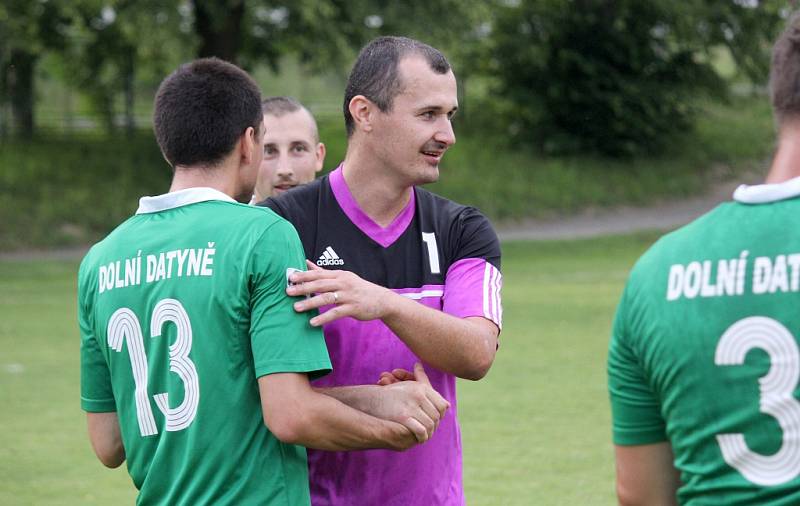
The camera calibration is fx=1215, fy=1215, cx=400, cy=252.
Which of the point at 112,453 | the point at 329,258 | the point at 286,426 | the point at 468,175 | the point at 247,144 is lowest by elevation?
the point at 112,453

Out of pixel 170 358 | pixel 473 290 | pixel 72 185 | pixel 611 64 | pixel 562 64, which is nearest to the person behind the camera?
pixel 170 358

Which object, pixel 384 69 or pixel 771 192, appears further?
pixel 384 69

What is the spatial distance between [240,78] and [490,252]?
104cm

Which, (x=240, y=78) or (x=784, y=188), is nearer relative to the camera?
(x=784, y=188)

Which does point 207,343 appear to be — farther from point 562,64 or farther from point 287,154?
point 562,64

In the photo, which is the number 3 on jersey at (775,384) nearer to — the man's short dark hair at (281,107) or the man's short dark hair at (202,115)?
the man's short dark hair at (202,115)

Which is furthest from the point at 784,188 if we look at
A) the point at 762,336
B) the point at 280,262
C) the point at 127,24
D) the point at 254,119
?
the point at 127,24

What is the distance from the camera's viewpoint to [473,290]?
3906 mm

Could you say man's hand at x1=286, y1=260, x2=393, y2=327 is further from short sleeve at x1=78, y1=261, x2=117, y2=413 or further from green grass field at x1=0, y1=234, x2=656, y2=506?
green grass field at x1=0, y1=234, x2=656, y2=506

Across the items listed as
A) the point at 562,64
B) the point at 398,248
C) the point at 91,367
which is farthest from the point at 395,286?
the point at 562,64

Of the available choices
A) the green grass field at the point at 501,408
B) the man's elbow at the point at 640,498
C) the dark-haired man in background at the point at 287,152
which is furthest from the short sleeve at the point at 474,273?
the green grass field at the point at 501,408

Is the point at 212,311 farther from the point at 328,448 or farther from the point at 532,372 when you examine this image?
the point at 532,372

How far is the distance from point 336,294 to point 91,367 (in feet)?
2.70

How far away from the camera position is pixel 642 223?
29.0m
